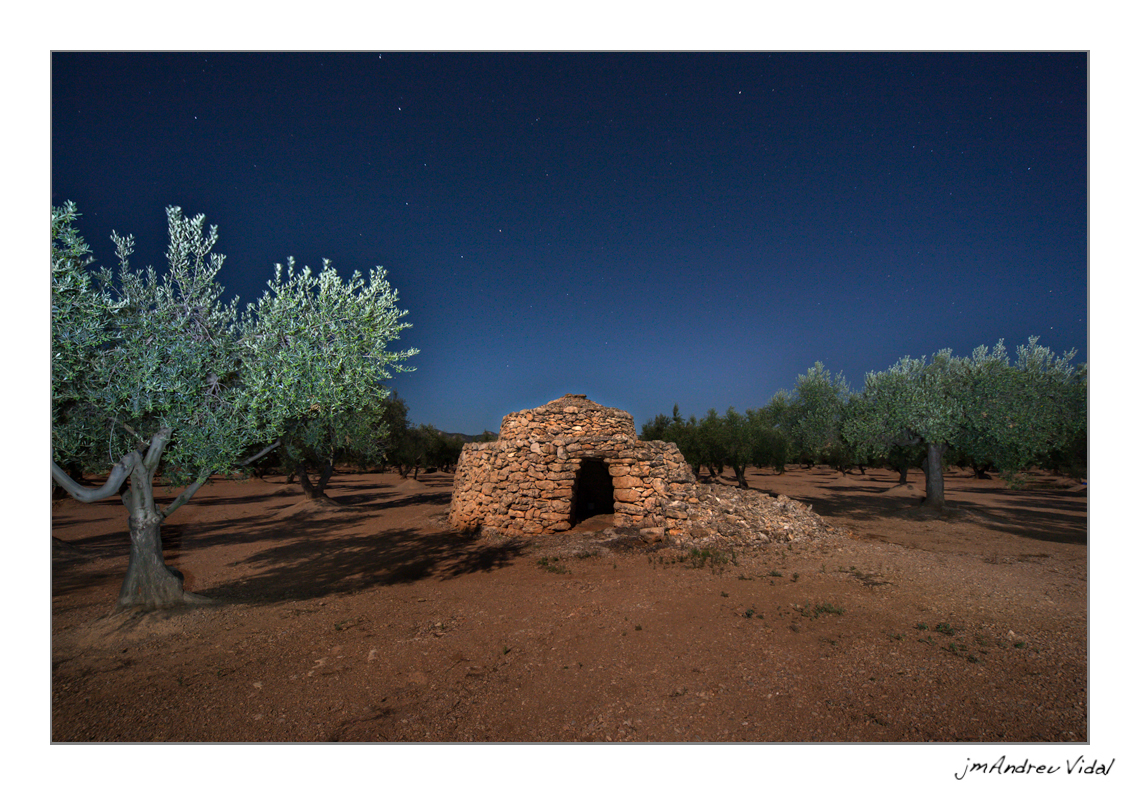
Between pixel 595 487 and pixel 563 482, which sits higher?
pixel 563 482

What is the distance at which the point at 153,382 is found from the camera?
17.2 ft

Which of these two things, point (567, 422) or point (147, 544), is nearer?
point (147, 544)

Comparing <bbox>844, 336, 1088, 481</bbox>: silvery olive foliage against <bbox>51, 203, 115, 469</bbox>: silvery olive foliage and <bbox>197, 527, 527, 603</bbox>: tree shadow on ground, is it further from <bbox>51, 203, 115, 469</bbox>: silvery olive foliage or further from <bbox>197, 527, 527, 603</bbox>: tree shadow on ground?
<bbox>51, 203, 115, 469</bbox>: silvery olive foliage

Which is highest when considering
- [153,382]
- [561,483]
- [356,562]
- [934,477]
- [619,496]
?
[153,382]

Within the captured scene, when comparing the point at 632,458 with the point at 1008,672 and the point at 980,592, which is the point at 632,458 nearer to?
the point at 980,592

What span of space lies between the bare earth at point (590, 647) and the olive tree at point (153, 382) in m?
1.85

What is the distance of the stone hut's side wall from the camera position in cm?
1232

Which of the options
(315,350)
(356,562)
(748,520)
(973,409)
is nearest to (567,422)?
(748,520)

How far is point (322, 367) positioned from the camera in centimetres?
618

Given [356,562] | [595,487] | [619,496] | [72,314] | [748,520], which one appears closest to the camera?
[72,314]

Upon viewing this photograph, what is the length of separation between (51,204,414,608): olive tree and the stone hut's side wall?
6963 mm

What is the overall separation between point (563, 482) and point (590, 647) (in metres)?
7.03

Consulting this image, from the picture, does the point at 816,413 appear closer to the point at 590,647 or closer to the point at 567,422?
the point at 567,422

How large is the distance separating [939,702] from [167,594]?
33.2 ft
